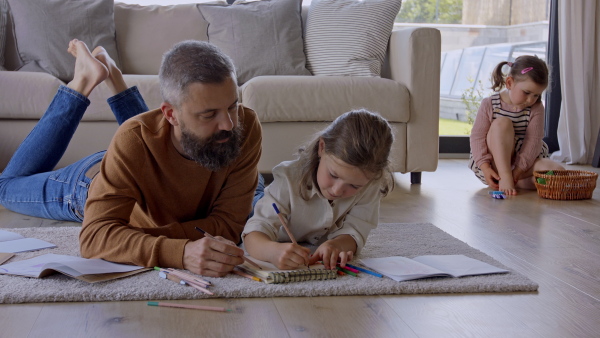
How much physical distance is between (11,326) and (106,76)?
132cm

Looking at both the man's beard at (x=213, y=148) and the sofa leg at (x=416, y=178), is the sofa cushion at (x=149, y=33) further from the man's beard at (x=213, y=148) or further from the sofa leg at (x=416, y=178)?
the man's beard at (x=213, y=148)

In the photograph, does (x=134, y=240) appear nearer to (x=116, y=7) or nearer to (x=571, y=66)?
(x=116, y=7)

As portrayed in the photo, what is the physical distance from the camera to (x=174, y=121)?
1739 millimetres

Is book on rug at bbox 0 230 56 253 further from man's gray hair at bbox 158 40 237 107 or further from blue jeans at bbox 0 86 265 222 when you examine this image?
man's gray hair at bbox 158 40 237 107

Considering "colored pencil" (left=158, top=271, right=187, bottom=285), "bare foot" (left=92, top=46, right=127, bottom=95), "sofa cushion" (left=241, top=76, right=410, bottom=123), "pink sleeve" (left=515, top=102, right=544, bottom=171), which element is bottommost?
"pink sleeve" (left=515, top=102, right=544, bottom=171)

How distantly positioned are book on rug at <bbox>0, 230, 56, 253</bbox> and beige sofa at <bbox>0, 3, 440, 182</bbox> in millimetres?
1151

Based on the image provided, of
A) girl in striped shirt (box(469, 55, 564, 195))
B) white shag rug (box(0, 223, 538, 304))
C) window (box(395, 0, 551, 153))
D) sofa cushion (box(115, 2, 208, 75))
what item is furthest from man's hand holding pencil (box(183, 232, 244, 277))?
window (box(395, 0, 551, 153))

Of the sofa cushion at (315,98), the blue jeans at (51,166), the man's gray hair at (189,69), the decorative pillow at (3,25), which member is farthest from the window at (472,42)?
the man's gray hair at (189,69)

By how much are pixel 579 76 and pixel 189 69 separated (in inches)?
137

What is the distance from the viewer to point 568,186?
3012 millimetres

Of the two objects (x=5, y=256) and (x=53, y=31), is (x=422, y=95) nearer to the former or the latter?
(x=53, y=31)

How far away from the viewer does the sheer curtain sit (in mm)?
4355

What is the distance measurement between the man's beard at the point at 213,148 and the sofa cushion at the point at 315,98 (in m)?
1.37

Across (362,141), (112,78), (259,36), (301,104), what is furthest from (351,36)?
(362,141)
